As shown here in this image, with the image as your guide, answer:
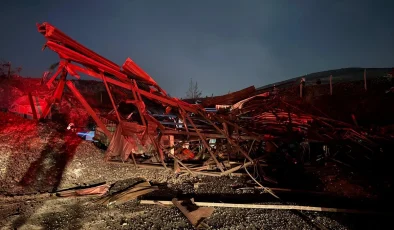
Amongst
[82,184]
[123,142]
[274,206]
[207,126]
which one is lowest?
[274,206]

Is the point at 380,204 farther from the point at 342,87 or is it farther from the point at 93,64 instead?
the point at 342,87

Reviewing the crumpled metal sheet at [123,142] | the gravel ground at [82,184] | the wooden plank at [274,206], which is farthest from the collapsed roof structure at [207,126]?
the wooden plank at [274,206]

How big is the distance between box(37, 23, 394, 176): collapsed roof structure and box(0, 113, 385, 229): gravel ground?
2.23ft

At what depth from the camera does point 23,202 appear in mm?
5023

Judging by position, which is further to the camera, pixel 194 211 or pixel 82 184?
pixel 82 184

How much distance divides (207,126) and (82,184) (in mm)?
3747

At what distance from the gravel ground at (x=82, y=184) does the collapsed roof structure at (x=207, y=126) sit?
0.68m

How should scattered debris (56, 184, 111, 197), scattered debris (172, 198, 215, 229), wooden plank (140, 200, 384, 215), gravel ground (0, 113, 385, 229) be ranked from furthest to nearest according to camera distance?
1. scattered debris (56, 184, 111, 197)
2. wooden plank (140, 200, 384, 215)
3. gravel ground (0, 113, 385, 229)
4. scattered debris (172, 198, 215, 229)

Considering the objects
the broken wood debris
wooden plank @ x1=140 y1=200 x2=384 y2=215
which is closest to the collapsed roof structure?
the broken wood debris

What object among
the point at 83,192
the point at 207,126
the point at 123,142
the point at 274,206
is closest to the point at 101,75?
the point at 123,142

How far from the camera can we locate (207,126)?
718 cm

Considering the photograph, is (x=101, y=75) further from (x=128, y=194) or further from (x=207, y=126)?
(x=207, y=126)

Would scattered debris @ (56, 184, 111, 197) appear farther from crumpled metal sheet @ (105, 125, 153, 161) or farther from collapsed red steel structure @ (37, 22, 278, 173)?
collapsed red steel structure @ (37, 22, 278, 173)

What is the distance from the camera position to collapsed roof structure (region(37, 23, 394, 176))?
449cm
